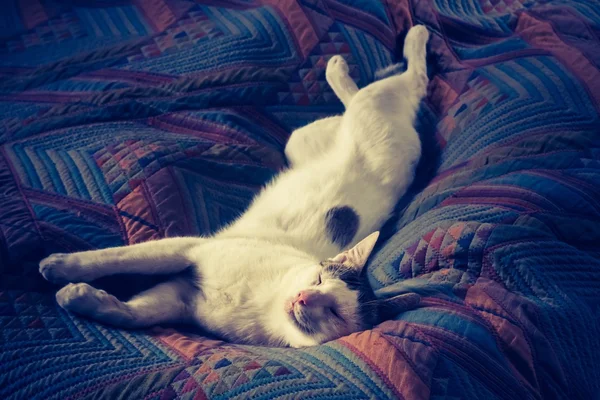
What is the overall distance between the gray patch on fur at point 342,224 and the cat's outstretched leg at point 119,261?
393 mm

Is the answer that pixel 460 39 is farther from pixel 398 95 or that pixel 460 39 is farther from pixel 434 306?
pixel 434 306

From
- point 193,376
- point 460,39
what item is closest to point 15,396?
point 193,376

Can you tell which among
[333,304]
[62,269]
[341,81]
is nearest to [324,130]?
[341,81]

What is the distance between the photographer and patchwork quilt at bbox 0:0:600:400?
2.81 feet

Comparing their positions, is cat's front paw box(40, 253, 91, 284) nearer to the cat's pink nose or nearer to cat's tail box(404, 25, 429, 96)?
the cat's pink nose

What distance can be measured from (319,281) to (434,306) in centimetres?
29

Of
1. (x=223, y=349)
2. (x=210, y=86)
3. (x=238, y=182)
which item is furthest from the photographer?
(x=210, y=86)

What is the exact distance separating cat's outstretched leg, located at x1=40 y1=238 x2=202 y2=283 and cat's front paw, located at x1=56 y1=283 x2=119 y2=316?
2.4 inches

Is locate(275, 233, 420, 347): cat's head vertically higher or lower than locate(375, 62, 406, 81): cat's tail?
lower

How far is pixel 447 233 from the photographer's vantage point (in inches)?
44.0

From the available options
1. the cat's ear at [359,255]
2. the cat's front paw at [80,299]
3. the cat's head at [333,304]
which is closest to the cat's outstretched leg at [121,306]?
the cat's front paw at [80,299]

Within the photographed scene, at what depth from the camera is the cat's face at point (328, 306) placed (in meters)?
1.09

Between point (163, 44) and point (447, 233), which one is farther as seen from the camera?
point (163, 44)

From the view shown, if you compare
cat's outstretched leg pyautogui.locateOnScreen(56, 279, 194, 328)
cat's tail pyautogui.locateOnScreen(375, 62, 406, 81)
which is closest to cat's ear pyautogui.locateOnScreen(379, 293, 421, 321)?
cat's outstretched leg pyautogui.locateOnScreen(56, 279, 194, 328)
